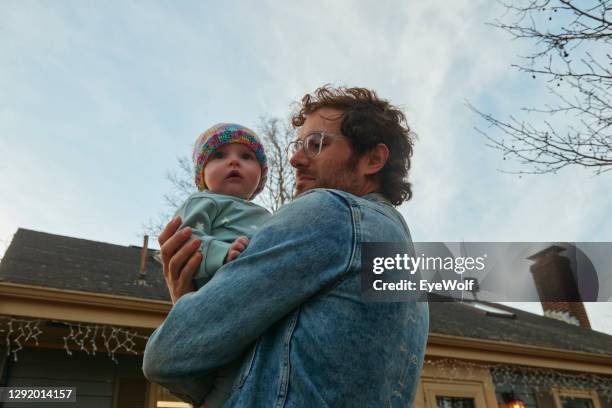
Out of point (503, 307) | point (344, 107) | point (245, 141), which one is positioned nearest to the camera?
point (344, 107)

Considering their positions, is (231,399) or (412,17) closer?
(231,399)

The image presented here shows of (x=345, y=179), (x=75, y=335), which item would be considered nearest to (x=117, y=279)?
(x=75, y=335)

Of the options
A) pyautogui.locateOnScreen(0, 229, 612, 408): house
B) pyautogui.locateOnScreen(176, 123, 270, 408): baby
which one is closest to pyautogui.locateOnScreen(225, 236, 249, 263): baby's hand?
pyautogui.locateOnScreen(176, 123, 270, 408): baby

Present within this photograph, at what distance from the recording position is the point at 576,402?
10469mm

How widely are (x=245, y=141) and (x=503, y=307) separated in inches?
629

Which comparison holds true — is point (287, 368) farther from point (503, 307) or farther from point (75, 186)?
point (503, 307)

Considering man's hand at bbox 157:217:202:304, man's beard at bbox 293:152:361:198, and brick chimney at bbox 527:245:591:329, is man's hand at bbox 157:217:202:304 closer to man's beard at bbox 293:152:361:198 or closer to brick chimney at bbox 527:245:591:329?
man's beard at bbox 293:152:361:198

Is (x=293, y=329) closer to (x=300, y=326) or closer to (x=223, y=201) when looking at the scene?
(x=300, y=326)

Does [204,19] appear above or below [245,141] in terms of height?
above

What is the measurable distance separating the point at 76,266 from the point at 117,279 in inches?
29.7

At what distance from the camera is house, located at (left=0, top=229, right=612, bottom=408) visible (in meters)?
5.89

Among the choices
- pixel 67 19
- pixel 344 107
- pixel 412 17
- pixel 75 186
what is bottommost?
pixel 344 107

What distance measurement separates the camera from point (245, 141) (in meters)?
2.15

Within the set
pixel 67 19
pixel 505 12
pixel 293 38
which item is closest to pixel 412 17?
pixel 293 38
